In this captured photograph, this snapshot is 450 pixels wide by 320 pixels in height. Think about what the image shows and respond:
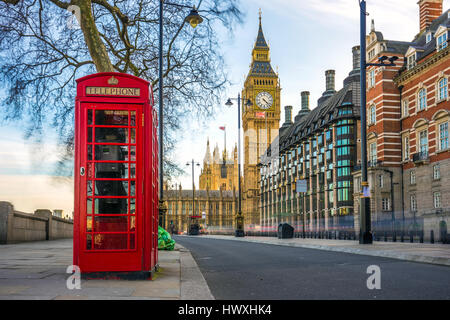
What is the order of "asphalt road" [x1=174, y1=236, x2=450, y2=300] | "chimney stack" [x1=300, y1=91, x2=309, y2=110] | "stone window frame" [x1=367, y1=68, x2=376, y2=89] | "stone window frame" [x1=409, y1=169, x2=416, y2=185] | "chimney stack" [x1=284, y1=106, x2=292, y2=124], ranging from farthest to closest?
"chimney stack" [x1=284, y1=106, x2=292, y2=124] < "chimney stack" [x1=300, y1=91, x2=309, y2=110] < "stone window frame" [x1=367, y1=68, x2=376, y2=89] < "stone window frame" [x1=409, y1=169, x2=416, y2=185] < "asphalt road" [x1=174, y1=236, x2=450, y2=300]

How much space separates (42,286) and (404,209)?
44.3 metres

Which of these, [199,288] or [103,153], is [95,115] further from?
[199,288]

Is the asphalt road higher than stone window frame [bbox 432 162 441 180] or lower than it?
lower

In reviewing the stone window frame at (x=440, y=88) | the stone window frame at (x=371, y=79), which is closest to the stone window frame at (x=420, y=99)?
the stone window frame at (x=440, y=88)

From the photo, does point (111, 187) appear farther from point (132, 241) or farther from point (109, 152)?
point (132, 241)

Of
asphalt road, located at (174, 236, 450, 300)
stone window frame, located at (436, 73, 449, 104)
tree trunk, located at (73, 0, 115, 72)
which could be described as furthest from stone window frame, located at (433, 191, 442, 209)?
tree trunk, located at (73, 0, 115, 72)

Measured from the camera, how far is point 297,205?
86750mm

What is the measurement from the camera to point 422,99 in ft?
143

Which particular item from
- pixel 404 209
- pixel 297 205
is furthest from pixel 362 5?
pixel 297 205

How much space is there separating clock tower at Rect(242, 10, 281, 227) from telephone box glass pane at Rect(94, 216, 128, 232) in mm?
131250

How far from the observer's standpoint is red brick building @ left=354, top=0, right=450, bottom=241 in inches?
1555

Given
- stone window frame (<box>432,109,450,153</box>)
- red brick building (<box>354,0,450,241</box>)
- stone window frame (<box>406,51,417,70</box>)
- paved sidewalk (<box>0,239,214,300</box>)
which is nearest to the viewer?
paved sidewalk (<box>0,239,214,300</box>)

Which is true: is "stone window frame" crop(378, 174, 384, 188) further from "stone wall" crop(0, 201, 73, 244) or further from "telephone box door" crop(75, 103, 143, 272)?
"telephone box door" crop(75, 103, 143, 272)

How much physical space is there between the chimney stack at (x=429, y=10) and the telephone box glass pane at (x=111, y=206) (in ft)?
162
